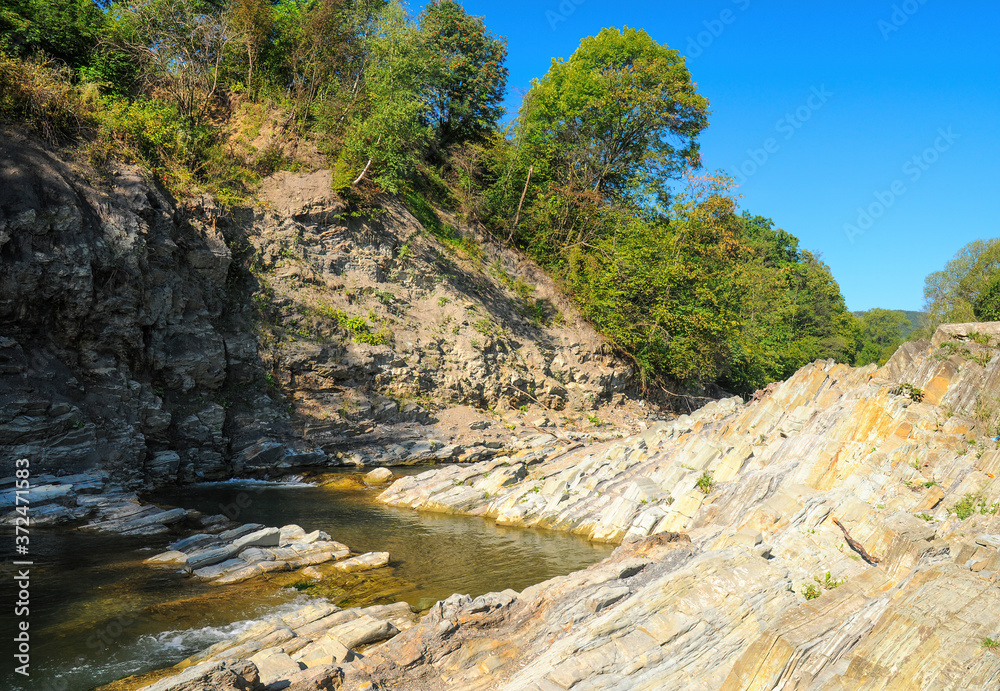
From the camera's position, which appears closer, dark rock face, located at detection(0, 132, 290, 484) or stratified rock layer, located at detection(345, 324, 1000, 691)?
stratified rock layer, located at detection(345, 324, 1000, 691)

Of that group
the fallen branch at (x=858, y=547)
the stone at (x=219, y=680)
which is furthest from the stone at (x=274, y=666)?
the fallen branch at (x=858, y=547)

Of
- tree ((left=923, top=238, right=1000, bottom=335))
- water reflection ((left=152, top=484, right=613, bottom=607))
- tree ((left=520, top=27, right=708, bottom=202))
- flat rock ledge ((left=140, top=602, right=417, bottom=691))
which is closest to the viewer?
flat rock ledge ((left=140, top=602, right=417, bottom=691))

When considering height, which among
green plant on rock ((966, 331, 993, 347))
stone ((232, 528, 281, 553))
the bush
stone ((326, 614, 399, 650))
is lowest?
stone ((232, 528, 281, 553))

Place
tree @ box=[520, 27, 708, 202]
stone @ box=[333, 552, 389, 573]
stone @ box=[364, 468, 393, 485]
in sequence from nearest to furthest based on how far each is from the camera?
stone @ box=[333, 552, 389, 573] → stone @ box=[364, 468, 393, 485] → tree @ box=[520, 27, 708, 202]

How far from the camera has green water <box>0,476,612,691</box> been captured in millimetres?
9039

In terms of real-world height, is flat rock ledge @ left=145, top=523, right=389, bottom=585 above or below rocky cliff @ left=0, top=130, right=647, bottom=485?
below

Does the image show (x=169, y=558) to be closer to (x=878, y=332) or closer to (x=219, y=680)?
(x=219, y=680)

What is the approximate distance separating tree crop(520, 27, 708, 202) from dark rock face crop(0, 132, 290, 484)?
24088 mm

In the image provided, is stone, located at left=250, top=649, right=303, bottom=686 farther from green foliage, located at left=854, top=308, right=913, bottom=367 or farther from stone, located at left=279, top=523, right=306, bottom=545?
green foliage, located at left=854, top=308, right=913, bottom=367

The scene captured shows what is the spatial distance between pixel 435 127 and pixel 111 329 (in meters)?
26.4

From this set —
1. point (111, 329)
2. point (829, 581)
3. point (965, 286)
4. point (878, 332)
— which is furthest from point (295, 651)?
point (878, 332)

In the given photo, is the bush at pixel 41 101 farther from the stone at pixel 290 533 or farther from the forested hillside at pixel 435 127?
the stone at pixel 290 533

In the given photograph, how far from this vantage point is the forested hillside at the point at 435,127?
25797 millimetres

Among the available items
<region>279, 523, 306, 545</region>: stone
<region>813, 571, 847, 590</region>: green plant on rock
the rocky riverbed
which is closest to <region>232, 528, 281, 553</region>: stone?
<region>279, 523, 306, 545</region>: stone
